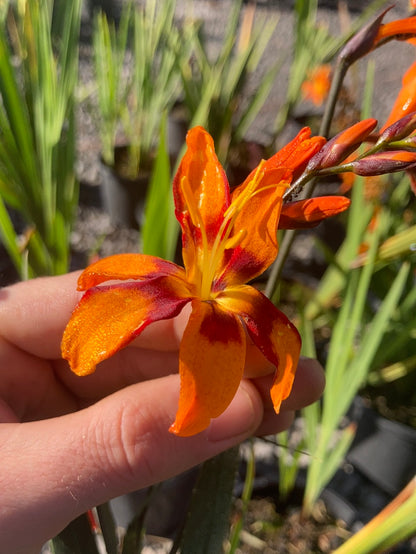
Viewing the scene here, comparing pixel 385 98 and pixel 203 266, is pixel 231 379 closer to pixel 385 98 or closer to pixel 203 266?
pixel 203 266

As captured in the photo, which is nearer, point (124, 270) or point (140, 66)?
point (124, 270)

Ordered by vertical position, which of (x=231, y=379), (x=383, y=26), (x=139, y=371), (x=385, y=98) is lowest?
(x=385, y=98)

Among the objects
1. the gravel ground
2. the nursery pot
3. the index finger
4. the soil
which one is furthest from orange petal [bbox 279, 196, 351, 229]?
the nursery pot

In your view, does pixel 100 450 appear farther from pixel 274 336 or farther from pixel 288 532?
pixel 288 532

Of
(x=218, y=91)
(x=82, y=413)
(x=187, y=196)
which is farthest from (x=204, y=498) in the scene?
(x=218, y=91)

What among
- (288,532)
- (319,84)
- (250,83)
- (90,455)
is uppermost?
(90,455)

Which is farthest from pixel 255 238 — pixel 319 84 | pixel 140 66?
pixel 319 84
